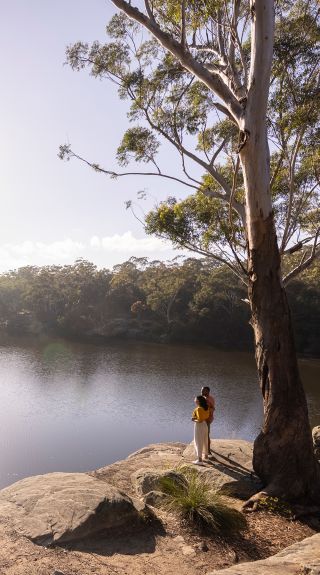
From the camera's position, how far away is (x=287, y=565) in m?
3.17

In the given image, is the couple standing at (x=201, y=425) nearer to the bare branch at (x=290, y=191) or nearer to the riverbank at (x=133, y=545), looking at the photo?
the riverbank at (x=133, y=545)

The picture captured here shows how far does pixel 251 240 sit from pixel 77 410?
12.7m

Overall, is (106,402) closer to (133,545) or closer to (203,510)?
(203,510)

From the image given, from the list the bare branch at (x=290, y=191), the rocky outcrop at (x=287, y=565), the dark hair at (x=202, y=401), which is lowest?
the rocky outcrop at (x=287, y=565)

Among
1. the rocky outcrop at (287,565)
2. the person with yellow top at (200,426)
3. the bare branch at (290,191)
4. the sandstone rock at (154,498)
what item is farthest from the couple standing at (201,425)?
the rocky outcrop at (287,565)

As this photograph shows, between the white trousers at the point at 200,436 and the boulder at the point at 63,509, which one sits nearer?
the boulder at the point at 63,509

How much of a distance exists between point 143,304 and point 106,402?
2630 cm

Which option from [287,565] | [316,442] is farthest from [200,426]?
[287,565]

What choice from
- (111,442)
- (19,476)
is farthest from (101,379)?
(19,476)

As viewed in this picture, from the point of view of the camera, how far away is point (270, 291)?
20.9 ft

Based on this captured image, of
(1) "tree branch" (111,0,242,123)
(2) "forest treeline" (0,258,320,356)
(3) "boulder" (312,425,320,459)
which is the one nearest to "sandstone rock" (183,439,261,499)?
(3) "boulder" (312,425,320,459)

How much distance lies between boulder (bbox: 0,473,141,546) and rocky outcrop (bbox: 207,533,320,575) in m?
1.77

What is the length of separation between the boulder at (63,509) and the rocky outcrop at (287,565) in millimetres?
1768

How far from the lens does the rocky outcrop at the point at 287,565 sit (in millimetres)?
3010
